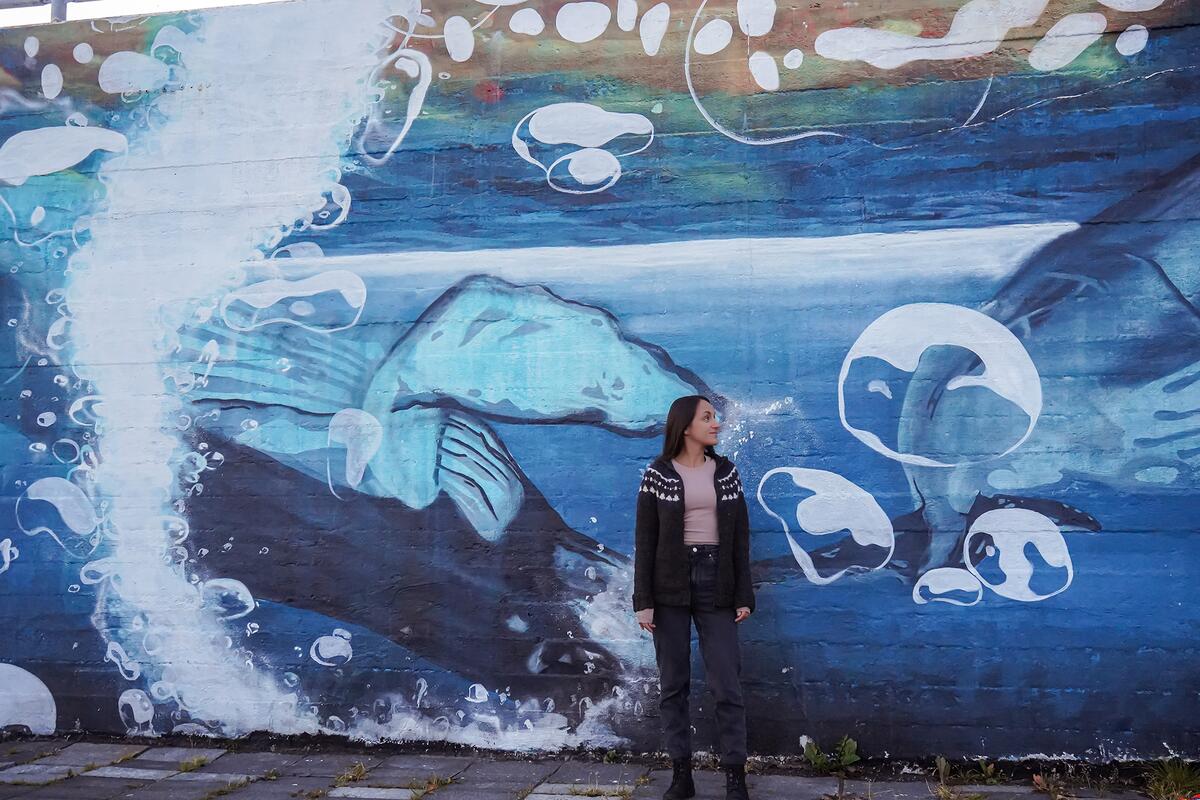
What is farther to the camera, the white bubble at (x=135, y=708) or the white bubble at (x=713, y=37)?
the white bubble at (x=135, y=708)


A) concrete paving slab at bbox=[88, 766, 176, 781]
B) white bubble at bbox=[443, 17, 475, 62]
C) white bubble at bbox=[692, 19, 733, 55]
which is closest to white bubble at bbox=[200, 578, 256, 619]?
concrete paving slab at bbox=[88, 766, 176, 781]

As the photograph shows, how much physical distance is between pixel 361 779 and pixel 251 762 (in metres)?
0.71

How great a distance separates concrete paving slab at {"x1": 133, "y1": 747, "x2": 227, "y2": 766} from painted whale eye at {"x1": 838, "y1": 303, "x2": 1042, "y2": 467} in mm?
3646

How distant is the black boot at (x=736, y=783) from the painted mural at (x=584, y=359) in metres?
0.63

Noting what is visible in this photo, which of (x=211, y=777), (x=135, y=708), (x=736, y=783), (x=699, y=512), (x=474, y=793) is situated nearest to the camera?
(x=736, y=783)

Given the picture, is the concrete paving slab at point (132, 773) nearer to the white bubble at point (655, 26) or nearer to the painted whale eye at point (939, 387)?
the painted whale eye at point (939, 387)

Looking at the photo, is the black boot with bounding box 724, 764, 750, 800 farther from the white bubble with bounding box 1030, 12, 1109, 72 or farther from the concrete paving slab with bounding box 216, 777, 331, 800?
the white bubble with bounding box 1030, 12, 1109, 72

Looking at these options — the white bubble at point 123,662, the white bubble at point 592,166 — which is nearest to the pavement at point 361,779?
the white bubble at point 123,662

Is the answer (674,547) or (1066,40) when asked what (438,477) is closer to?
(674,547)

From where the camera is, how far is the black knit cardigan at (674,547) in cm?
449

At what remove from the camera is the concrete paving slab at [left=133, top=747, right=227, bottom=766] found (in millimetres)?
5367

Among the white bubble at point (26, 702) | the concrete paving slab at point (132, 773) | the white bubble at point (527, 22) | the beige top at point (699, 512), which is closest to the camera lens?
the beige top at point (699, 512)

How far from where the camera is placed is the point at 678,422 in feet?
15.1

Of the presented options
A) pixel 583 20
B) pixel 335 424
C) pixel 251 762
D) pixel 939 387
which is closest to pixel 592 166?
pixel 583 20
